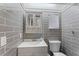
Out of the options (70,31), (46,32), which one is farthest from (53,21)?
(70,31)

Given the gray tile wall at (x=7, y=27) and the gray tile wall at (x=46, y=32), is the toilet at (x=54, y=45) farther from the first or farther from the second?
the gray tile wall at (x=7, y=27)

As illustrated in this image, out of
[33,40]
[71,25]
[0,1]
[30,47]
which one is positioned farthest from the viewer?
[33,40]

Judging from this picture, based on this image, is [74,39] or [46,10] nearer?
[74,39]

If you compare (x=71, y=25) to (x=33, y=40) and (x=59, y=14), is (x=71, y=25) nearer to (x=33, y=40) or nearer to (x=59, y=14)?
(x=59, y=14)

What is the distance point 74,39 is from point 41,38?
84cm

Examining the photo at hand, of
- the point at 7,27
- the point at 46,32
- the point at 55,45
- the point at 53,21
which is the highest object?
the point at 53,21

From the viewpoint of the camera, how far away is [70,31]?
2195 mm

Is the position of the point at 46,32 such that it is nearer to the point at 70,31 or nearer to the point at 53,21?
the point at 53,21

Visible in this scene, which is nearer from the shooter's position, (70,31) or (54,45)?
(70,31)

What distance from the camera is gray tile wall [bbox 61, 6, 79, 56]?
6.28 ft

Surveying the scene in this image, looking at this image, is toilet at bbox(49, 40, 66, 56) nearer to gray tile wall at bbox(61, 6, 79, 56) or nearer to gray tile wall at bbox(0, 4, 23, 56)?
gray tile wall at bbox(61, 6, 79, 56)

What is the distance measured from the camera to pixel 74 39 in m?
2.00

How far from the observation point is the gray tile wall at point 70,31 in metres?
1.92

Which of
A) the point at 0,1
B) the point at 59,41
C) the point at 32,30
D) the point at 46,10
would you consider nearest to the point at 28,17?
the point at 32,30
